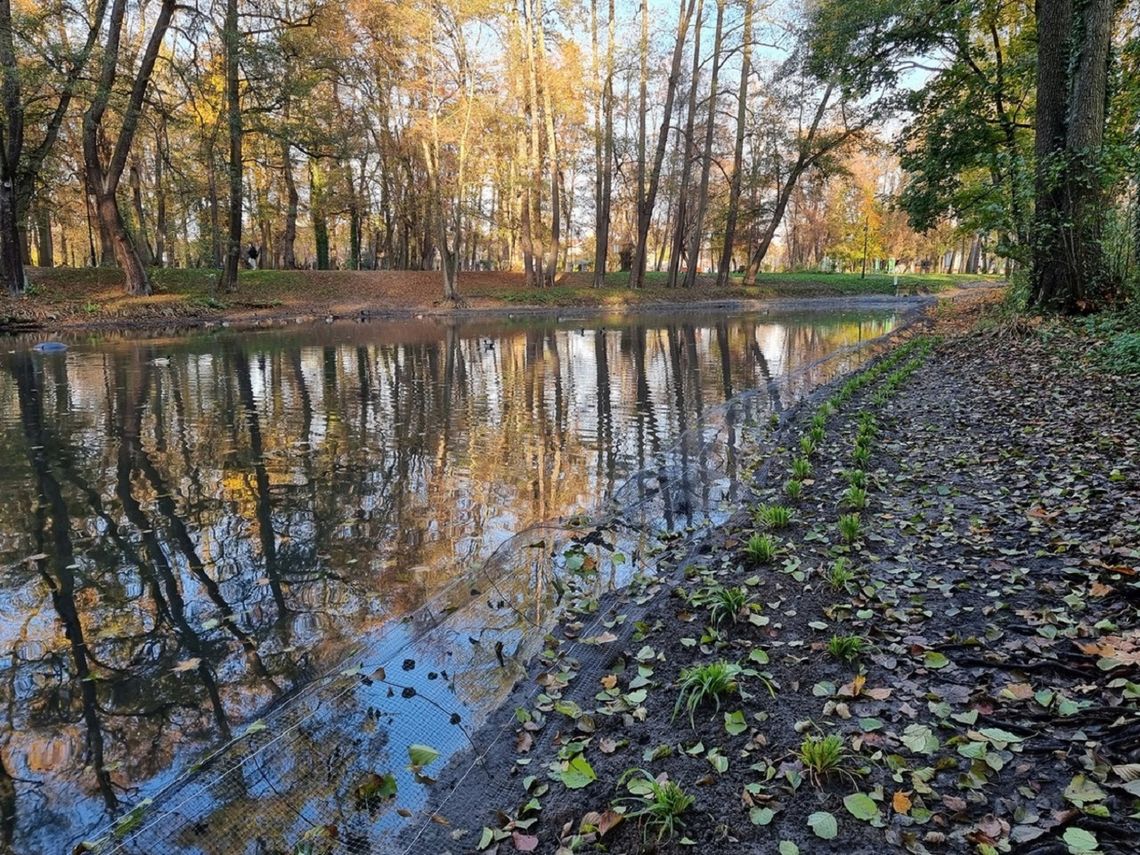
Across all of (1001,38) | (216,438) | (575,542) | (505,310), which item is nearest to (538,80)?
(505,310)

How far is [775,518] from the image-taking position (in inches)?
197

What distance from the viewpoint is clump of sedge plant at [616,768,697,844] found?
7.73 feet

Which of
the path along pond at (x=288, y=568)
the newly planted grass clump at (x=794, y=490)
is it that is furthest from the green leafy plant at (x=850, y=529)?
the path along pond at (x=288, y=568)

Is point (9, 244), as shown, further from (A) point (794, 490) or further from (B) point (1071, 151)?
(B) point (1071, 151)

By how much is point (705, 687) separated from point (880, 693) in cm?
75

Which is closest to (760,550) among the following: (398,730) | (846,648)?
(846,648)

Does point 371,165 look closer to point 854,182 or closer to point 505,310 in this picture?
point 505,310

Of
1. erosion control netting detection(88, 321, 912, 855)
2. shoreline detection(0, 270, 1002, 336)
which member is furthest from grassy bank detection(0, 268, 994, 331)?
erosion control netting detection(88, 321, 912, 855)

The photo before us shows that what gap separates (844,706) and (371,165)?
41409 millimetres

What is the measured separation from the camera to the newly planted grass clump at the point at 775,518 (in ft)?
16.4

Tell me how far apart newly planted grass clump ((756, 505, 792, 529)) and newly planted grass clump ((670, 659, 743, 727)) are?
2040 millimetres

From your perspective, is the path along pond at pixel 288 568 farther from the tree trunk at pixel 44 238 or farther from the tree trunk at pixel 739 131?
the tree trunk at pixel 739 131

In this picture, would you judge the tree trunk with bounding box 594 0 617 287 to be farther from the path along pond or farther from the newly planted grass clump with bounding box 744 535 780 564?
the newly planted grass clump with bounding box 744 535 780 564

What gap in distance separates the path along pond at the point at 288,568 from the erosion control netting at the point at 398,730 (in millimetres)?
13
